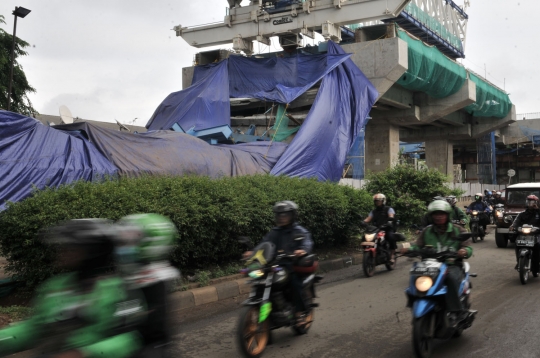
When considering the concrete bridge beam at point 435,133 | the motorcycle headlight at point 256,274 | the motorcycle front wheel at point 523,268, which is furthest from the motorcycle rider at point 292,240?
the concrete bridge beam at point 435,133

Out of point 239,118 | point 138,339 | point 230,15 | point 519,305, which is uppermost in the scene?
point 230,15

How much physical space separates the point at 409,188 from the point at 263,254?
12.5 meters

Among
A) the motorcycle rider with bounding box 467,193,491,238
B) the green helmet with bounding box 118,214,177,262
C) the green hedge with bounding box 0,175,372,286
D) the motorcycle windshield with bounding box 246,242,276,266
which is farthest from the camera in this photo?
the motorcycle rider with bounding box 467,193,491,238

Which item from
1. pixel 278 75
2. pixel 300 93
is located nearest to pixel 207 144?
pixel 300 93

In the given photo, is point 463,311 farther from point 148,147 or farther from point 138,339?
point 148,147

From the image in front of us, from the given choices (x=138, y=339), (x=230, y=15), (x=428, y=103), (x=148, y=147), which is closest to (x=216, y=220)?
(x=138, y=339)

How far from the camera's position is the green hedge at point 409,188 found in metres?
16.5

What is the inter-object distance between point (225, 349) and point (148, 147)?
33.6ft

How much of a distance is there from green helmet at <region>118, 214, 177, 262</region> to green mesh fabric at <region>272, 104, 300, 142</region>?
18.1m

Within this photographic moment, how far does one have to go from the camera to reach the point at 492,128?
42.4 m

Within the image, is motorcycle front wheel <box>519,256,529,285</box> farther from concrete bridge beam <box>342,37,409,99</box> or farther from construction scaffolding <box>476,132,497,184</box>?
construction scaffolding <box>476,132,497,184</box>

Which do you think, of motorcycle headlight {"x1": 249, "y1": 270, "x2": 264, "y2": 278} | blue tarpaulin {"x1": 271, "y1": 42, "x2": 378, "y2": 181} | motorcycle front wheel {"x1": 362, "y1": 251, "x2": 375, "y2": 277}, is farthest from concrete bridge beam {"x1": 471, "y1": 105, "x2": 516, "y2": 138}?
motorcycle headlight {"x1": 249, "y1": 270, "x2": 264, "y2": 278}

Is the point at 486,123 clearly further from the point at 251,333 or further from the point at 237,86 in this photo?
the point at 251,333

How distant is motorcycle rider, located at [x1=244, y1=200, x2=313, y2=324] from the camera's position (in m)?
5.41
